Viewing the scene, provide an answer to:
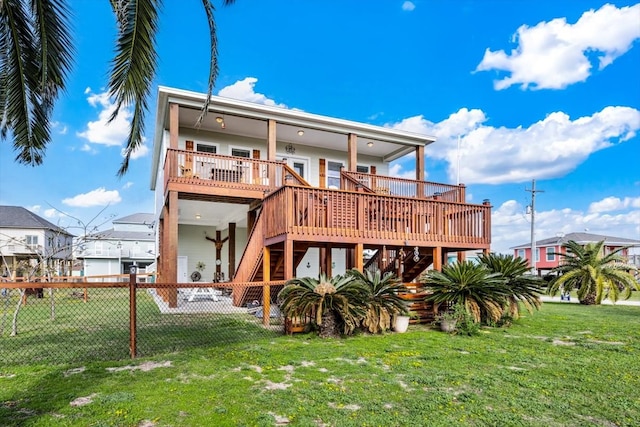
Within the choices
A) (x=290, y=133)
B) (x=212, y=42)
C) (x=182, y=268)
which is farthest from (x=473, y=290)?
(x=182, y=268)

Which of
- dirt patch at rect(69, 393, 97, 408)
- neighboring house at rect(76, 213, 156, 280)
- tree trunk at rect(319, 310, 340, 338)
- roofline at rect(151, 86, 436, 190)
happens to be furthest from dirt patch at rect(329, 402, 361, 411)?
neighboring house at rect(76, 213, 156, 280)

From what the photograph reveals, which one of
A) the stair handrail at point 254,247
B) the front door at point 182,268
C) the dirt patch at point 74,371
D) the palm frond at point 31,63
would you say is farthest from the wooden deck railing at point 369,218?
the front door at point 182,268

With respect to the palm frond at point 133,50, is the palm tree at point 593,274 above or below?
below

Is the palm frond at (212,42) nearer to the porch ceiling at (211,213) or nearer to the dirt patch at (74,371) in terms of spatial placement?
the dirt patch at (74,371)

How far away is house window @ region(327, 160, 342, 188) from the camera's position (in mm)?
16358

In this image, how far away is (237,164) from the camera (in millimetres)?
12266

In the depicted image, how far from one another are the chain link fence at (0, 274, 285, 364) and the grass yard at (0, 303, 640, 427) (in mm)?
656

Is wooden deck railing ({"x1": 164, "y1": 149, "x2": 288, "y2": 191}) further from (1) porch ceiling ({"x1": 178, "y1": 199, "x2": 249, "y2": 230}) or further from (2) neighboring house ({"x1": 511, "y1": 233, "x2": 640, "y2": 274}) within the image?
(2) neighboring house ({"x1": 511, "y1": 233, "x2": 640, "y2": 274})

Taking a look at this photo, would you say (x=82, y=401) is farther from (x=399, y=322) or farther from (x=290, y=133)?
(x=290, y=133)

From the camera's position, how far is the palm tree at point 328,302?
677 cm

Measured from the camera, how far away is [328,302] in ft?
22.3

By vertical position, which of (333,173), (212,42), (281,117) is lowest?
(212,42)

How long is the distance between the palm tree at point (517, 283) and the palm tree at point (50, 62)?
7.22 metres

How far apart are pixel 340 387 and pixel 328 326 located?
282 cm
